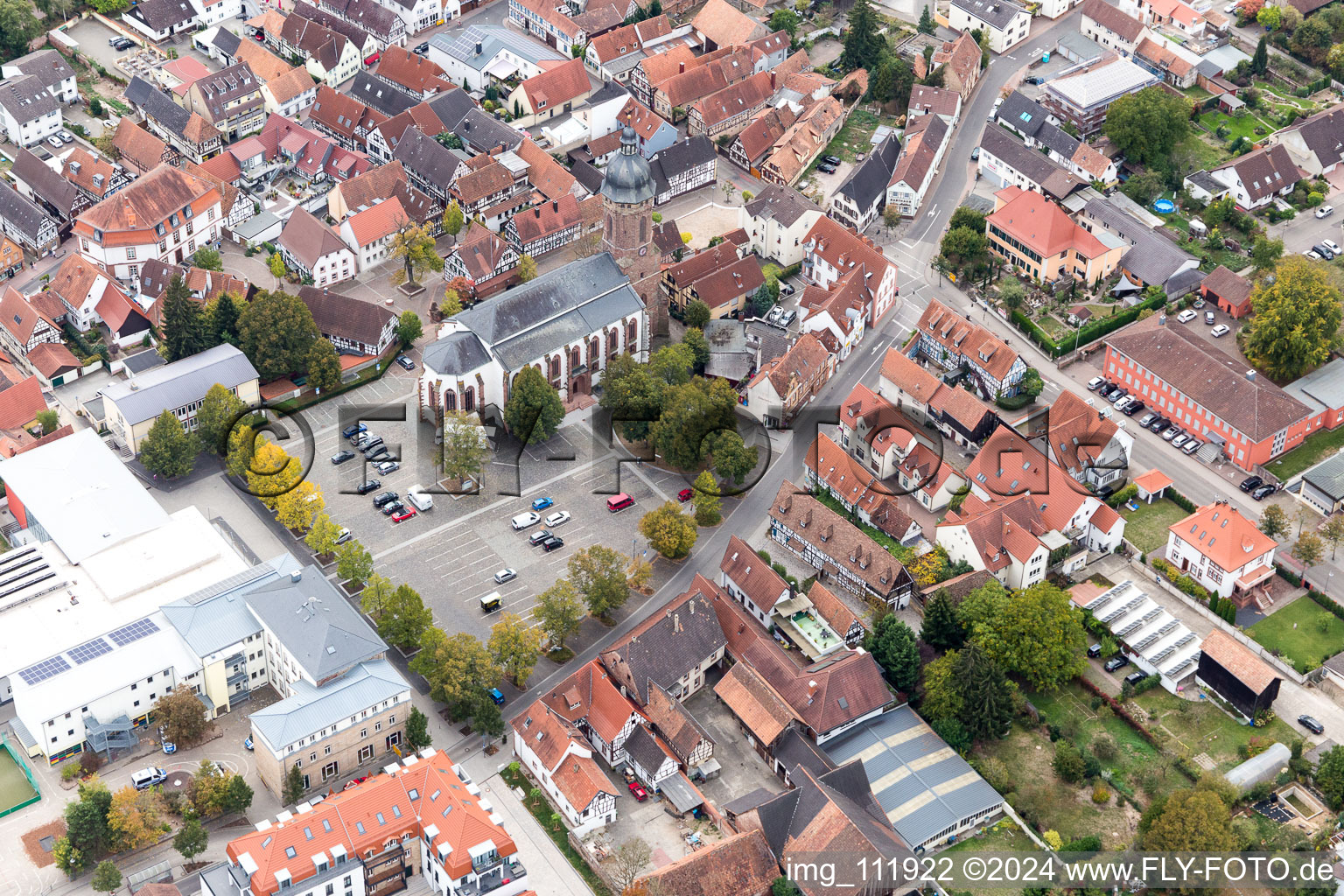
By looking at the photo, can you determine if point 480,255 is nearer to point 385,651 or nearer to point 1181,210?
point 385,651

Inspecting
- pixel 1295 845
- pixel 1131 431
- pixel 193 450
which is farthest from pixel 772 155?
pixel 1295 845

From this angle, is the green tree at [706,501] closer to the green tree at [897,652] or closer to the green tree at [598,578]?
the green tree at [598,578]

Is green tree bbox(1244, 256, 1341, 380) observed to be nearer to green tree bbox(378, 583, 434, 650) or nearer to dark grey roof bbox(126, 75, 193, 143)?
green tree bbox(378, 583, 434, 650)

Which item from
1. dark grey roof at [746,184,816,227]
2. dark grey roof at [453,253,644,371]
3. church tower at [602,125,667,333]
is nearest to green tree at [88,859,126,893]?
dark grey roof at [453,253,644,371]

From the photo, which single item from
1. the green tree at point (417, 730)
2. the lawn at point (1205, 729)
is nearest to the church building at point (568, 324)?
the green tree at point (417, 730)

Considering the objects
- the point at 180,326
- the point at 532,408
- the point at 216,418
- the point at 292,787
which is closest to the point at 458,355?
the point at 532,408
